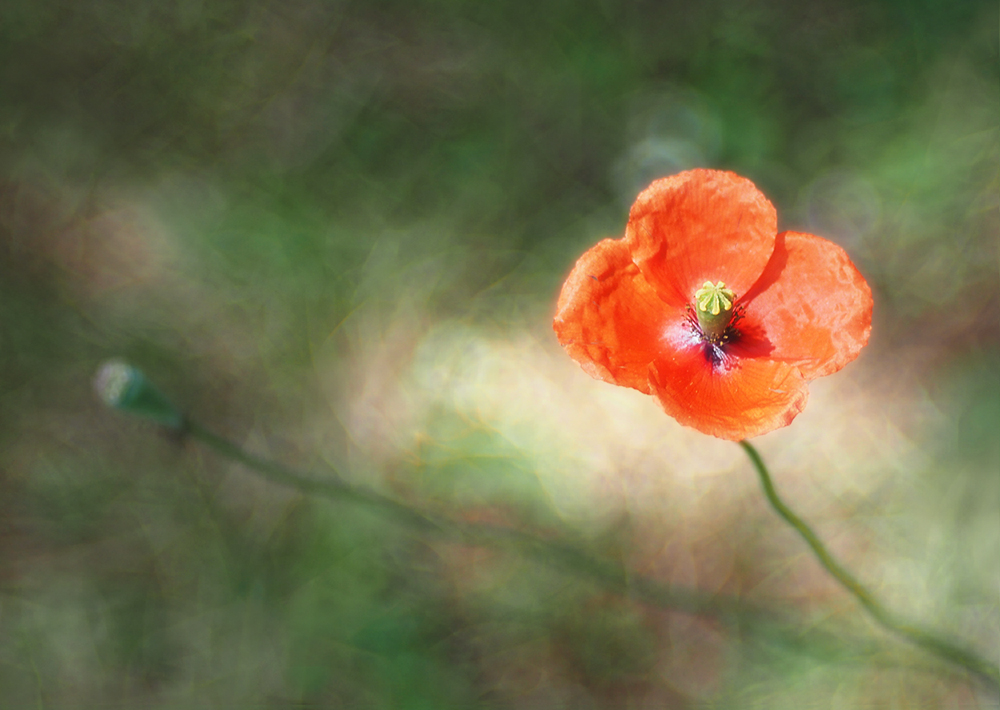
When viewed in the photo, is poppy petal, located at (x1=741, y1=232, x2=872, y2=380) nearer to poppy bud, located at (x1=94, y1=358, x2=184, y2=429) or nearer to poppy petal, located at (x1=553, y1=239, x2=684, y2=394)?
poppy petal, located at (x1=553, y1=239, x2=684, y2=394)

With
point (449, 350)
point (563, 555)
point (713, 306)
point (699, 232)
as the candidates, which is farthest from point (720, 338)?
point (449, 350)

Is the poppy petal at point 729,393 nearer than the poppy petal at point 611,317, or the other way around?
the poppy petal at point 729,393

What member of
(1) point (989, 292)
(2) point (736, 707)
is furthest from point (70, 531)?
(1) point (989, 292)

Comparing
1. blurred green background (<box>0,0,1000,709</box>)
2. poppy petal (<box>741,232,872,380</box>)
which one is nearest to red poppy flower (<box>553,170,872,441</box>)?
poppy petal (<box>741,232,872,380</box>)

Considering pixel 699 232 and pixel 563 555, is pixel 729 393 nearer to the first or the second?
pixel 699 232

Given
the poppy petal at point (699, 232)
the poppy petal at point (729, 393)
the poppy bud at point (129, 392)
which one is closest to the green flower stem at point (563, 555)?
the poppy bud at point (129, 392)

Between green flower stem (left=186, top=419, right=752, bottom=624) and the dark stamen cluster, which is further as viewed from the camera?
green flower stem (left=186, top=419, right=752, bottom=624)

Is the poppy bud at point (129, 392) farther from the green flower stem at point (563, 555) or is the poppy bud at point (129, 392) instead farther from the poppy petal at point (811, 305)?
the poppy petal at point (811, 305)
